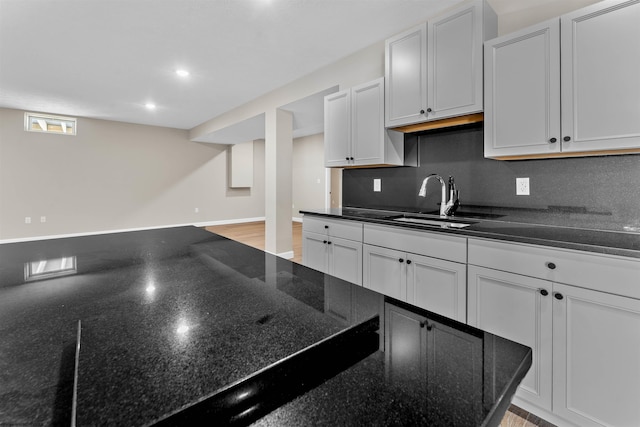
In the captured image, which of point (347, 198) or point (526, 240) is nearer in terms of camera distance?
point (526, 240)

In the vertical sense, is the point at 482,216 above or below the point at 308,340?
above

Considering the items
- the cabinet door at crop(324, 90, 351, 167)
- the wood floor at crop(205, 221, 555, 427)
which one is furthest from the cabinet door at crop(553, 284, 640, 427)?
the cabinet door at crop(324, 90, 351, 167)

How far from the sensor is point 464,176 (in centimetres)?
236

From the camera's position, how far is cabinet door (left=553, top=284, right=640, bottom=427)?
4.10 feet

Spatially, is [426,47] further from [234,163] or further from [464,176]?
[234,163]

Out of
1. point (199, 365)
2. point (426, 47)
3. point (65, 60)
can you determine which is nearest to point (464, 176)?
point (426, 47)

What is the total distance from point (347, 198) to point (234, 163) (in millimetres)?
5674

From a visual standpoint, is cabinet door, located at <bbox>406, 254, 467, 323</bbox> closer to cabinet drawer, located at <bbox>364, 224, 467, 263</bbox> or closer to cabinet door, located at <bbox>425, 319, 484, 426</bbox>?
cabinet drawer, located at <bbox>364, 224, 467, 263</bbox>

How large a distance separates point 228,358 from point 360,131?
8.06 feet

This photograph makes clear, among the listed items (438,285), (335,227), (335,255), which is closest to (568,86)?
(438,285)

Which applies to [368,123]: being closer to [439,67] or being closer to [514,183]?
[439,67]

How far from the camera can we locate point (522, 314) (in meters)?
1.51

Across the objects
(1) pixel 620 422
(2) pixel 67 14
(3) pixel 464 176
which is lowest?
(1) pixel 620 422

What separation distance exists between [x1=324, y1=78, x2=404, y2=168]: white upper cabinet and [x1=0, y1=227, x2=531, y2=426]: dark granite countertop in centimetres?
192
